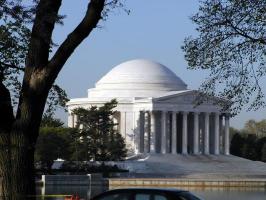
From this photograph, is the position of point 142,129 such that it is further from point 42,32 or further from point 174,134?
point 42,32

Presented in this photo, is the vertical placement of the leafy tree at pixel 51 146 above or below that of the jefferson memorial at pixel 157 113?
below

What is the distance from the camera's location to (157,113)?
459 ft

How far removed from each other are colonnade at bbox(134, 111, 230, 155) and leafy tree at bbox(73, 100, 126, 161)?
56.9 ft

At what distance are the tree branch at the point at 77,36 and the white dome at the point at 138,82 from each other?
5011 inches

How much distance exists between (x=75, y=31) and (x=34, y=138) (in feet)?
8.11

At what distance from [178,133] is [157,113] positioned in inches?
309

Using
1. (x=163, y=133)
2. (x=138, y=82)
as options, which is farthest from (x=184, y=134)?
(x=138, y=82)

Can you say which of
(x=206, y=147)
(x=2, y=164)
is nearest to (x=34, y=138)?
(x=2, y=164)

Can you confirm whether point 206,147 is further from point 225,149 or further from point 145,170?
point 145,170

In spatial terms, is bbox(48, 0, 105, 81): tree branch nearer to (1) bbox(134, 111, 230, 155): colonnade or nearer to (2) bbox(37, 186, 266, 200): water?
(2) bbox(37, 186, 266, 200): water

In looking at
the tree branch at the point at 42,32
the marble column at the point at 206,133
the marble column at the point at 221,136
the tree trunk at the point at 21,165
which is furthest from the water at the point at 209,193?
the marble column at the point at 221,136

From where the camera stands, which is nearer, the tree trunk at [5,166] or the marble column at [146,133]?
the tree trunk at [5,166]

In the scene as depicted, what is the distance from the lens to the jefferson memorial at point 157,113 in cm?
13900

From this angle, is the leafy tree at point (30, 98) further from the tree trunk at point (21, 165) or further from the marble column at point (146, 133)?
the marble column at point (146, 133)
